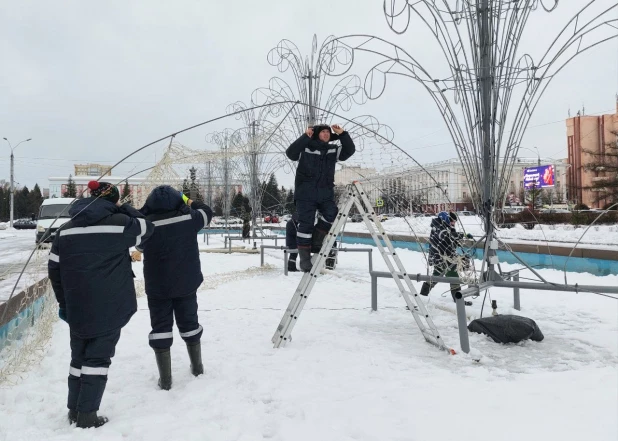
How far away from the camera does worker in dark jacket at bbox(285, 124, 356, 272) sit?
14.0 ft

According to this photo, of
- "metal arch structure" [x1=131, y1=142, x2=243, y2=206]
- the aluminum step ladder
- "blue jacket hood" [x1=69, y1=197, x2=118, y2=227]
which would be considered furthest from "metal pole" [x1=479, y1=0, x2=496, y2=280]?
"metal arch structure" [x1=131, y1=142, x2=243, y2=206]

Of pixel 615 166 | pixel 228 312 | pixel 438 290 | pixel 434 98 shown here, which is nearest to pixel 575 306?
pixel 438 290

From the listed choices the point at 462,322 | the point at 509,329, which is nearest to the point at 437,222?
the point at 509,329

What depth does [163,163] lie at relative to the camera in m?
7.20

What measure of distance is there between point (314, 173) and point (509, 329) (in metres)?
2.23

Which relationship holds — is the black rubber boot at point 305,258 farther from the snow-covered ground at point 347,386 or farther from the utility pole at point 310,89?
the utility pole at point 310,89

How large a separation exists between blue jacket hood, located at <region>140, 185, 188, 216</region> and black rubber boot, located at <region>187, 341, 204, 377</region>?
3.23 ft

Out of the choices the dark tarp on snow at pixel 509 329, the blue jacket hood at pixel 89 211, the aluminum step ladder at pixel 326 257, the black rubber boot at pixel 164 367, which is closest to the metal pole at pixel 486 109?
the dark tarp on snow at pixel 509 329

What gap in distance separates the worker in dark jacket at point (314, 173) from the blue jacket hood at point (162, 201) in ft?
4.45

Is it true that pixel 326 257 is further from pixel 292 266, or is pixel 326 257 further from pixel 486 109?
pixel 292 266

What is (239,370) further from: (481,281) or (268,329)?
(481,281)

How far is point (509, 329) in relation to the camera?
13.2 ft

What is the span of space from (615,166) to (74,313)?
21.2m

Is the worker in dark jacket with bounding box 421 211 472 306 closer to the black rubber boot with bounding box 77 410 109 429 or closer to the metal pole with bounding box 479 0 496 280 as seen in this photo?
the metal pole with bounding box 479 0 496 280
